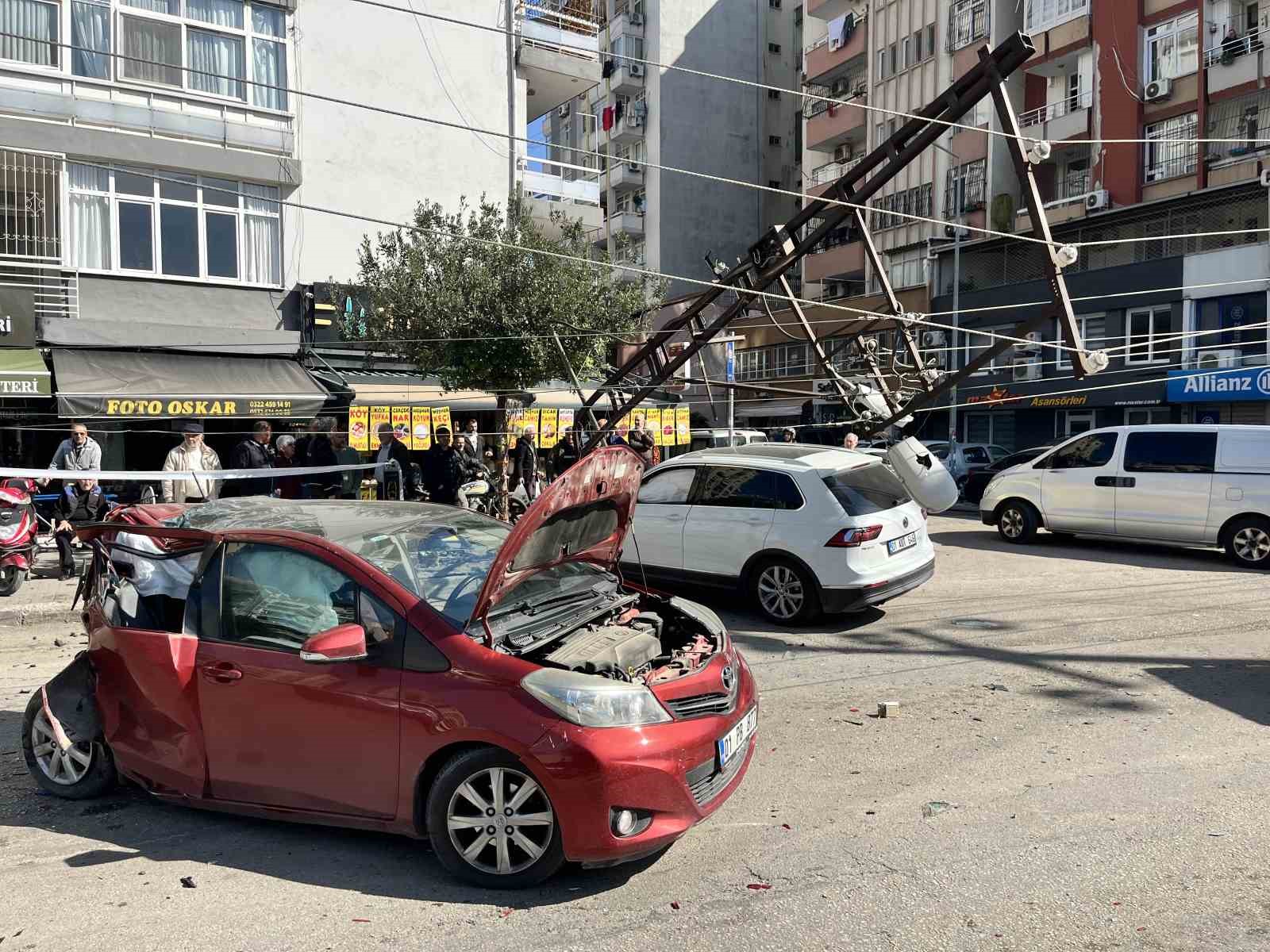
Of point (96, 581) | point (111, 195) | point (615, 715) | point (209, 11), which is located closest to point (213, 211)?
point (111, 195)

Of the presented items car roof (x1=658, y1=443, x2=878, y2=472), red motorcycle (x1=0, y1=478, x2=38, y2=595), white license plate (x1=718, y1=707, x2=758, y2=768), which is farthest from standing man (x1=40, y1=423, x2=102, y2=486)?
white license plate (x1=718, y1=707, x2=758, y2=768)

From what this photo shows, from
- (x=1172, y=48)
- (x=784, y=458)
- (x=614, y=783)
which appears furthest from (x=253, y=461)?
(x=1172, y=48)

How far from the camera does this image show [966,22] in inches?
1454

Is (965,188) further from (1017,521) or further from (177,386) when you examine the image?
(177,386)

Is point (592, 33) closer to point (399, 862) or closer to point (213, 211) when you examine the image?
point (213, 211)

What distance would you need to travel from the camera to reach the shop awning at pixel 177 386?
15102 millimetres

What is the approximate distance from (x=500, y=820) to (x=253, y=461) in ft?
32.3

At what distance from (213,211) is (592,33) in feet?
39.0

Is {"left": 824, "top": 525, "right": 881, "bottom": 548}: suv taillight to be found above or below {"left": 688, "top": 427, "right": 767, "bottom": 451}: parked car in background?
below

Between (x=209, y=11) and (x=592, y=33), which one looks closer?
(x=209, y=11)

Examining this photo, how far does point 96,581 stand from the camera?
4941 mm

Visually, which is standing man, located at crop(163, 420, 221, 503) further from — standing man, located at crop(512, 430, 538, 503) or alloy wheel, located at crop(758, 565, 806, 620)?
alloy wheel, located at crop(758, 565, 806, 620)

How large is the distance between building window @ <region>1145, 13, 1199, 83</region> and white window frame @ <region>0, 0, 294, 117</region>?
86.7 ft

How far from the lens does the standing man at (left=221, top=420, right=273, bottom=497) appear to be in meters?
12.4
